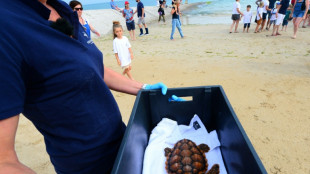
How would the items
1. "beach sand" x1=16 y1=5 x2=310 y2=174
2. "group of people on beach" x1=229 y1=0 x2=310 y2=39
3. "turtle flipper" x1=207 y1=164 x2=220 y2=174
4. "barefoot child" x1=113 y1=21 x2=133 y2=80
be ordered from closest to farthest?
"turtle flipper" x1=207 y1=164 x2=220 y2=174 < "beach sand" x1=16 y1=5 x2=310 y2=174 < "barefoot child" x1=113 y1=21 x2=133 y2=80 < "group of people on beach" x1=229 y1=0 x2=310 y2=39

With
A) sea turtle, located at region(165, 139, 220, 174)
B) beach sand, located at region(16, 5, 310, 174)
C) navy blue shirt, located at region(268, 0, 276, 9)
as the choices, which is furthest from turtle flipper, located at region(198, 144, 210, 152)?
navy blue shirt, located at region(268, 0, 276, 9)

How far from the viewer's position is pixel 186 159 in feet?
4.39

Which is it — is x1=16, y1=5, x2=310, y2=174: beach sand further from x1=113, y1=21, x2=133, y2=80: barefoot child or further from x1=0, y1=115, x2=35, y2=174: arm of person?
x1=0, y1=115, x2=35, y2=174: arm of person

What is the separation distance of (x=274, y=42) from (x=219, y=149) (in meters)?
6.34

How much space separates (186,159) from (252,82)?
2813mm

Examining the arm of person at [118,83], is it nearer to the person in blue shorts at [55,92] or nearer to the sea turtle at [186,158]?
the person in blue shorts at [55,92]

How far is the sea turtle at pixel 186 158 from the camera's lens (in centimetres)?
125

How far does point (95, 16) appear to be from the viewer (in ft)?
48.1

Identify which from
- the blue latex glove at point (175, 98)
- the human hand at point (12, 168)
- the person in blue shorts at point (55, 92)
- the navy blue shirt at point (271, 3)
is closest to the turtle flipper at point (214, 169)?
the blue latex glove at point (175, 98)

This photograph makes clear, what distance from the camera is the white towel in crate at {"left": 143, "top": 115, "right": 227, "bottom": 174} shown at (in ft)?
4.07

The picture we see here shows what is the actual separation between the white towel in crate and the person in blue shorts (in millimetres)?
309

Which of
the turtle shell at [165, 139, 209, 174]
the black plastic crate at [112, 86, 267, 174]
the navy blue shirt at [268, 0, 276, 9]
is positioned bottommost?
the turtle shell at [165, 139, 209, 174]

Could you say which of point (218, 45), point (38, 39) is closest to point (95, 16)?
point (218, 45)

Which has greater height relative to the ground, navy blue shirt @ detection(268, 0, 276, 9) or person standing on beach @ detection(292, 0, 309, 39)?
navy blue shirt @ detection(268, 0, 276, 9)
